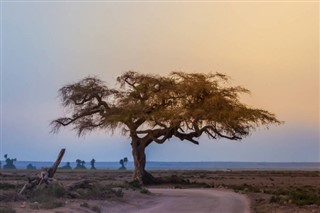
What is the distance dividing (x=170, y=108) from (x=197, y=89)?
2.83m

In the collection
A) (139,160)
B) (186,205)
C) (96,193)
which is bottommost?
(186,205)

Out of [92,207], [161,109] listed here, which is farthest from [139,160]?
[92,207]

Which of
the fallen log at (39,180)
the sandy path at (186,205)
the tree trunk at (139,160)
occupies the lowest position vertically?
the sandy path at (186,205)

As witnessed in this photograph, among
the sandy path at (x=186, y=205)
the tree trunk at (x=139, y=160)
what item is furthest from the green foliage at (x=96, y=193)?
the tree trunk at (x=139, y=160)

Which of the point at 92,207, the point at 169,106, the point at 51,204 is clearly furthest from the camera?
the point at 169,106

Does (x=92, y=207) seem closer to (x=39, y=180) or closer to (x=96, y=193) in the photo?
(x=96, y=193)

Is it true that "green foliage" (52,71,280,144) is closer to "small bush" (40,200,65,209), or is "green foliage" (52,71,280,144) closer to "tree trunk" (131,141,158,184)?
"tree trunk" (131,141,158,184)

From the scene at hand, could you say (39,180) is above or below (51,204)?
above

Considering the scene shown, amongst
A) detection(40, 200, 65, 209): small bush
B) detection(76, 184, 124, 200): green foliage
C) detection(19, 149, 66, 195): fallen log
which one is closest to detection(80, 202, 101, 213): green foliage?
detection(40, 200, 65, 209): small bush

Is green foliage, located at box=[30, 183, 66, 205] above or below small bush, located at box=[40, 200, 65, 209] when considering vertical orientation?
above

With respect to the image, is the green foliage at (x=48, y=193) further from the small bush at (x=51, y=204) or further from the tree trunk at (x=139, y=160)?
the tree trunk at (x=139, y=160)

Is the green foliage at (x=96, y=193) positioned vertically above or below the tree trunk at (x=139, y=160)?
below

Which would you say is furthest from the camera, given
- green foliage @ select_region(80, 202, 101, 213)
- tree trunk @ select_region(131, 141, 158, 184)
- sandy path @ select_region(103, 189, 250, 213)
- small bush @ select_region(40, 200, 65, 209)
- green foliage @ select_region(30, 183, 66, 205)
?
tree trunk @ select_region(131, 141, 158, 184)

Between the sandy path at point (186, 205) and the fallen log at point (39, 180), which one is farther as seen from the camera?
the fallen log at point (39, 180)
